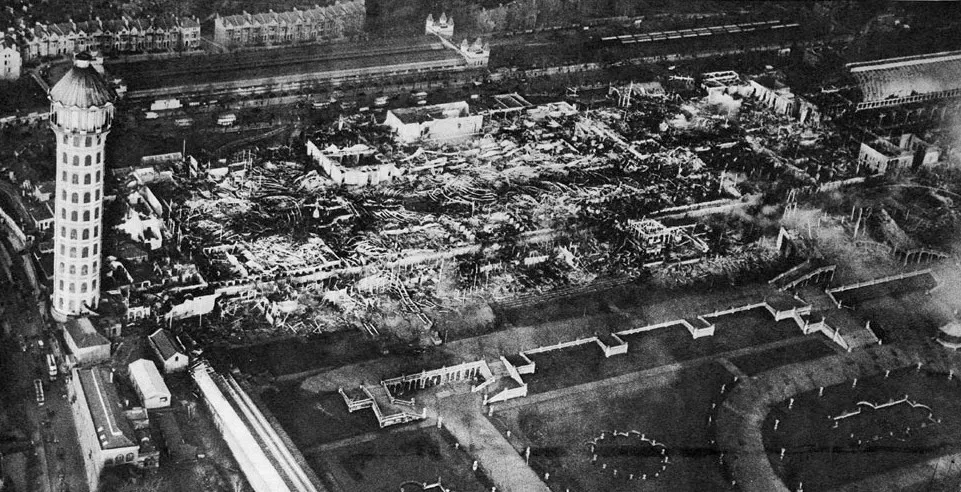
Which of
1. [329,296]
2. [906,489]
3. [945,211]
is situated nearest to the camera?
[906,489]

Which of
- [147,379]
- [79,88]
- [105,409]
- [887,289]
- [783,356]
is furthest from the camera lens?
[887,289]

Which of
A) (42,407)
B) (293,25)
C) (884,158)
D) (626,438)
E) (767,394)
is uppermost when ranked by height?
(293,25)

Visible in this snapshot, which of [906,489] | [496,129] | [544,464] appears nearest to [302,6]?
[496,129]

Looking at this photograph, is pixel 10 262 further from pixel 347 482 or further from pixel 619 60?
pixel 619 60

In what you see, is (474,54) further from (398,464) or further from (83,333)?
(398,464)

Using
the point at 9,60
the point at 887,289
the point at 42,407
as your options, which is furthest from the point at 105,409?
the point at 887,289

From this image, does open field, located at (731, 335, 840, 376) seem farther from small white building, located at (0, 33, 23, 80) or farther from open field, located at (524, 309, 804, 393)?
small white building, located at (0, 33, 23, 80)

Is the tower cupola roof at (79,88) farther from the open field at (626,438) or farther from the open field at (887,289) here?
the open field at (887,289)
